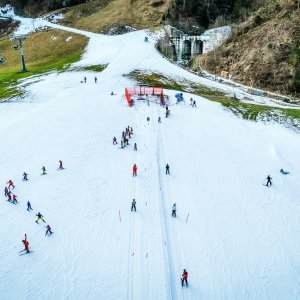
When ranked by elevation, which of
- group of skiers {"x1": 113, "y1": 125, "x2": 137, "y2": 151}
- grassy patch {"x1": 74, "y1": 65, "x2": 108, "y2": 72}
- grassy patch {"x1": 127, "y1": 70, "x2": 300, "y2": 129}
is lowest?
grassy patch {"x1": 127, "y1": 70, "x2": 300, "y2": 129}

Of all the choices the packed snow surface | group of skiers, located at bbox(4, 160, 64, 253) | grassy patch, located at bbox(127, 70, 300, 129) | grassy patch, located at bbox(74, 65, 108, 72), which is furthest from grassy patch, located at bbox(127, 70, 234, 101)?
group of skiers, located at bbox(4, 160, 64, 253)

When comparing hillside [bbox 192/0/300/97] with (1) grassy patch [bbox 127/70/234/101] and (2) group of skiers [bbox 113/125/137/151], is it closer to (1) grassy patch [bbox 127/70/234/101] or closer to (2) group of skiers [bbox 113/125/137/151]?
(1) grassy patch [bbox 127/70/234/101]

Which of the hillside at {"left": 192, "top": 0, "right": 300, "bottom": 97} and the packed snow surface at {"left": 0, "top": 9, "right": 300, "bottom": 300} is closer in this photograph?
the packed snow surface at {"left": 0, "top": 9, "right": 300, "bottom": 300}

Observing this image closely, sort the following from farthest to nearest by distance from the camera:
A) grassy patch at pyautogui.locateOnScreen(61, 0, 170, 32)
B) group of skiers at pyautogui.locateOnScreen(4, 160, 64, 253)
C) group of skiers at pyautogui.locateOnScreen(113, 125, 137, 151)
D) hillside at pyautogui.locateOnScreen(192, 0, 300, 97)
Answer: grassy patch at pyautogui.locateOnScreen(61, 0, 170, 32)
hillside at pyautogui.locateOnScreen(192, 0, 300, 97)
group of skiers at pyautogui.locateOnScreen(113, 125, 137, 151)
group of skiers at pyautogui.locateOnScreen(4, 160, 64, 253)

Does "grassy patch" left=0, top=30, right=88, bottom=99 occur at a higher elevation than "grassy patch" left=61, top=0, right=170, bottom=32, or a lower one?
lower

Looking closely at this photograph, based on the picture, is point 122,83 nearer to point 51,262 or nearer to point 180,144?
point 180,144

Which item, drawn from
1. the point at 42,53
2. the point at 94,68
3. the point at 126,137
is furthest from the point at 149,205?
the point at 42,53
